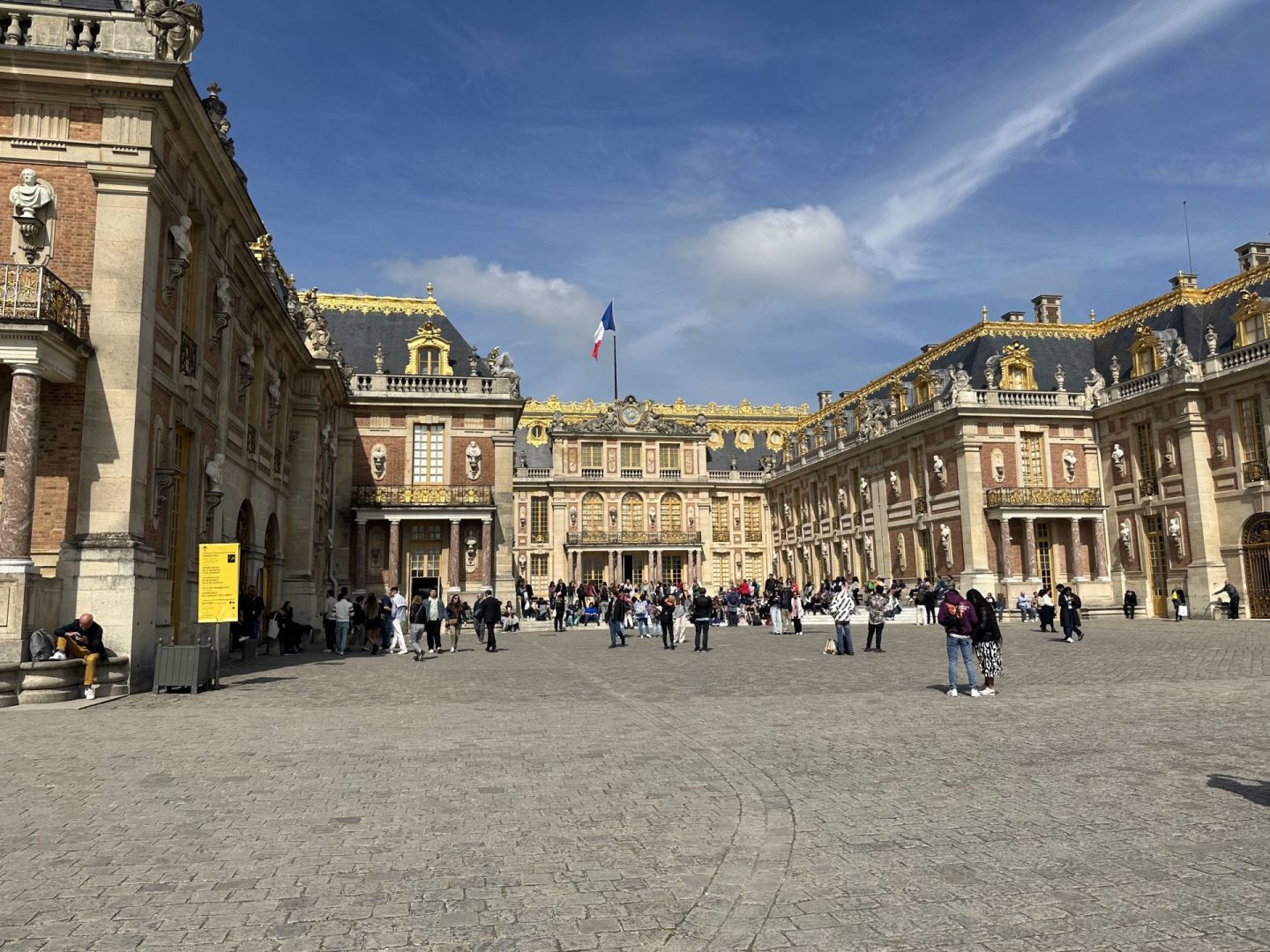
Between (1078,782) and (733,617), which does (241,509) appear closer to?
(1078,782)

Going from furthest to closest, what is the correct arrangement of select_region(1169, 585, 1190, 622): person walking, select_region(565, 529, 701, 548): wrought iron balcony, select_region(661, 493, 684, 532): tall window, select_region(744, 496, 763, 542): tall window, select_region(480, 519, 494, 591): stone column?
select_region(744, 496, 763, 542): tall window < select_region(661, 493, 684, 532): tall window < select_region(565, 529, 701, 548): wrought iron balcony < select_region(480, 519, 494, 591): stone column < select_region(1169, 585, 1190, 622): person walking

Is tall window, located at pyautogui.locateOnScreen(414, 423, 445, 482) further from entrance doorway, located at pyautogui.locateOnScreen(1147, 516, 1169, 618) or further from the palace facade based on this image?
entrance doorway, located at pyautogui.locateOnScreen(1147, 516, 1169, 618)

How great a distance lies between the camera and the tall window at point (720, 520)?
61.7m

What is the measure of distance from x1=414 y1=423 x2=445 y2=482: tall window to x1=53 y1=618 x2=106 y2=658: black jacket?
25.1m

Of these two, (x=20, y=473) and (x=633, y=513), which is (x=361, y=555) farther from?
(x=633, y=513)

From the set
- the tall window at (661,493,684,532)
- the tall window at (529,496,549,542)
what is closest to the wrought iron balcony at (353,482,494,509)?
the tall window at (529,496,549,542)

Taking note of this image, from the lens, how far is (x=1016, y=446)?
129 ft

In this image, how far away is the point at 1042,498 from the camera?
38406 millimetres

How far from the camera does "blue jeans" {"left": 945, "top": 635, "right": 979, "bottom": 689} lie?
11.4 metres

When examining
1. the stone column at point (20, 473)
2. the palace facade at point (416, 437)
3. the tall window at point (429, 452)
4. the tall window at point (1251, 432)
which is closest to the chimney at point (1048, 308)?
the palace facade at point (416, 437)

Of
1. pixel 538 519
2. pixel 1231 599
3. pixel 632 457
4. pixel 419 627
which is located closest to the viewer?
pixel 419 627

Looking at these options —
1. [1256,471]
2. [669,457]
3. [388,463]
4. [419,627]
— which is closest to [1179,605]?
[1256,471]

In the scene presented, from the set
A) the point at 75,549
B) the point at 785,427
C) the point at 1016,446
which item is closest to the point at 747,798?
the point at 75,549

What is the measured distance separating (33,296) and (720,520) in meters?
52.1
